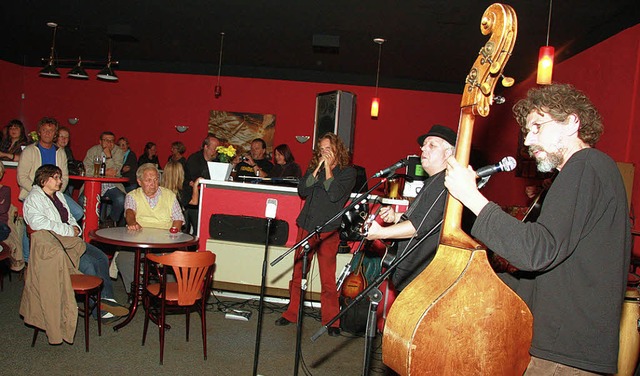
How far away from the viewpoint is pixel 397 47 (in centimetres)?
790

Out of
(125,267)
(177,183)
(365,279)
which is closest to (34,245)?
(125,267)

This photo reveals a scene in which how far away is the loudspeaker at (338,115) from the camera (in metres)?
8.04

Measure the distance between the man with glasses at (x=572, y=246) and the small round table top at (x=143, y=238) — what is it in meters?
3.09

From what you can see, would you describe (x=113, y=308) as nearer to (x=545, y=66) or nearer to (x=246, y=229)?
(x=246, y=229)

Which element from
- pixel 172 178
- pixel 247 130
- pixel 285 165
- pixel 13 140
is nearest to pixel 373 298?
pixel 172 178

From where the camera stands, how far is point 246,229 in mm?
5309

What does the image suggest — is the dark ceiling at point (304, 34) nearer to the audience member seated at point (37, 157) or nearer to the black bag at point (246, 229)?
the audience member seated at point (37, 157)

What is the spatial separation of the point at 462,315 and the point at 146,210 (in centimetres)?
407

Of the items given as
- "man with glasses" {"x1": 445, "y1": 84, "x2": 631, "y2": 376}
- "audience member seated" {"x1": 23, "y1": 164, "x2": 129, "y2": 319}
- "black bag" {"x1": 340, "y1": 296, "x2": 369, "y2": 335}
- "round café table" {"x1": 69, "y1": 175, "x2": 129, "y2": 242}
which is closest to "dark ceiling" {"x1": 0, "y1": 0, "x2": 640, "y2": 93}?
"round café table" {"x1": 69, "y1": 175, "x2": 129, "y2": 242}

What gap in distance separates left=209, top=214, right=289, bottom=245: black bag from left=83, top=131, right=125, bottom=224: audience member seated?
7.58 feet

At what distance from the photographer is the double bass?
1.37 m

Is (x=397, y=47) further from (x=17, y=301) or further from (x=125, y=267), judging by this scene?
(x=17, y=301)

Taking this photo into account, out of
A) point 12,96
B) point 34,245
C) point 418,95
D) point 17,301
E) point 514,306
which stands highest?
point 418,95

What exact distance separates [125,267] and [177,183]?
45.2 inches
